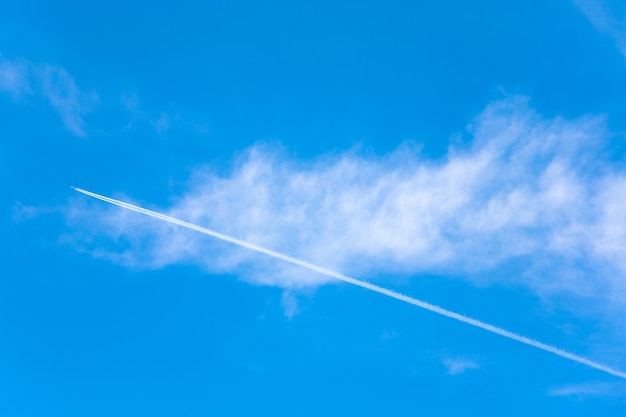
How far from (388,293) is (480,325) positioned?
15.3 m

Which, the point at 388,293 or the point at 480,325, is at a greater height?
the point at 388,293

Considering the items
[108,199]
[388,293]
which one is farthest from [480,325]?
[108,199]

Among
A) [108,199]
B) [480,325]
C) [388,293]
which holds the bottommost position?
[480,325]

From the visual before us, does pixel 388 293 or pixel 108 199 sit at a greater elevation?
pixel 108 199

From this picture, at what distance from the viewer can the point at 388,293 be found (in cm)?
5925

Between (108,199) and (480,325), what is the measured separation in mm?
63154

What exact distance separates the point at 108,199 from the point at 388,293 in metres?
47.9

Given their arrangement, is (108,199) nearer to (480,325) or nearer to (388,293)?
(388,293)

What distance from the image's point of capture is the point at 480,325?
59.2 metres

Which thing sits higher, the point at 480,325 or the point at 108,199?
the point at 108,199

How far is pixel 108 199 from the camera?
6169 centimetres
